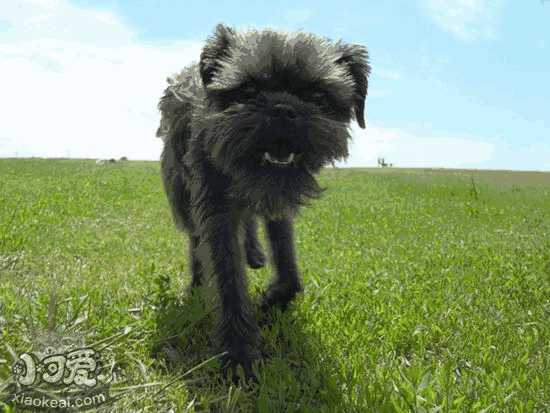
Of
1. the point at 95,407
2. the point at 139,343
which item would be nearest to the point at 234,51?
the point at 139,343

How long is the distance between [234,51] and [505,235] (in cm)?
861

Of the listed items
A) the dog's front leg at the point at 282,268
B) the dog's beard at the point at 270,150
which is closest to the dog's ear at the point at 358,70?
the dog's beard at the point at 270,150

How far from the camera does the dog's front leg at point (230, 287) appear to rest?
4.02 meters

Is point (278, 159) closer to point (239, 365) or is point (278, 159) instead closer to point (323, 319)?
→ point (239, 365)

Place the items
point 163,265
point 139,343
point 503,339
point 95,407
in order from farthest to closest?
1. point 163,265
2. point 503,339
3. point 139,343
4. point 95,407

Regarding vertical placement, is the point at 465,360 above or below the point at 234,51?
below

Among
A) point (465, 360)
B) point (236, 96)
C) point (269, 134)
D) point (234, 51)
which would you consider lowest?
point (465, 360)

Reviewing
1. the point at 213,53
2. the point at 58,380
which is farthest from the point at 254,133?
the point at 58,380

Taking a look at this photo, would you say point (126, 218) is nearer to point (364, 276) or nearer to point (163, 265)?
point (163, 265)

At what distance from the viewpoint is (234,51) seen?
162 inches

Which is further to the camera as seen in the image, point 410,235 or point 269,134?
point 410,235

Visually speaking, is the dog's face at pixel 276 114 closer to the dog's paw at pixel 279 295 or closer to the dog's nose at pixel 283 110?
the dog's nose at pixel 283 110

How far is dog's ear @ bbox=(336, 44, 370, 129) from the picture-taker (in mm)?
4519

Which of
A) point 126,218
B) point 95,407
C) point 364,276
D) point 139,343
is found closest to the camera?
point 95,407
